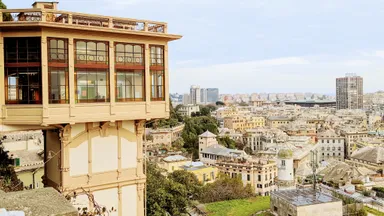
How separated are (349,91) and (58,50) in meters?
142

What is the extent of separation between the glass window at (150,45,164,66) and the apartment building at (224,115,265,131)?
6435cm

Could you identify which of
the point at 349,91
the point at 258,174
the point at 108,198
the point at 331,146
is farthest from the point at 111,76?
the point at 349,91

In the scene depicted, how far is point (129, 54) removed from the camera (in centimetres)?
848

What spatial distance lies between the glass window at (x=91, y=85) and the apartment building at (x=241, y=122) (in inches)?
2572

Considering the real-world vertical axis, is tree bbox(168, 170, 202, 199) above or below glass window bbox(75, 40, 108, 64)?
below

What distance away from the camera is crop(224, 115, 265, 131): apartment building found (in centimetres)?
7406

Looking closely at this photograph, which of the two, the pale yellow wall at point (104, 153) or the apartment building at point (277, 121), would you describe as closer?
the pale yellow wall at point (104, 153)

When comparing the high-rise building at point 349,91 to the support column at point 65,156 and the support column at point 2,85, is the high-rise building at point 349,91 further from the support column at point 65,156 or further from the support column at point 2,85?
the support column at point 2,85

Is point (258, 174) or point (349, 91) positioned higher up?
point (349, 91)

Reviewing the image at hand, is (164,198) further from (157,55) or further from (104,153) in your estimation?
(157,55)

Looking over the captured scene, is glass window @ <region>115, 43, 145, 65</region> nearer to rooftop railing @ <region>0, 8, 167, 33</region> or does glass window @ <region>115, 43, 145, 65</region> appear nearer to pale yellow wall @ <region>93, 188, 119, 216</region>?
rooftop railing @ <region>0, 8, 167, 33</region>

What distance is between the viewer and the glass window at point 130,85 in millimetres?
8320

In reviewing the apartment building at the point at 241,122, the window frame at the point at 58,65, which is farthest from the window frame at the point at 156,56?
the apartment building at the point at 241,122

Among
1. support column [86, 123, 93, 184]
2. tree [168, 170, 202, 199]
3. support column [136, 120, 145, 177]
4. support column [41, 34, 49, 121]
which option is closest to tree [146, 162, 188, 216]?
tree [168, 170, 202, 199]
